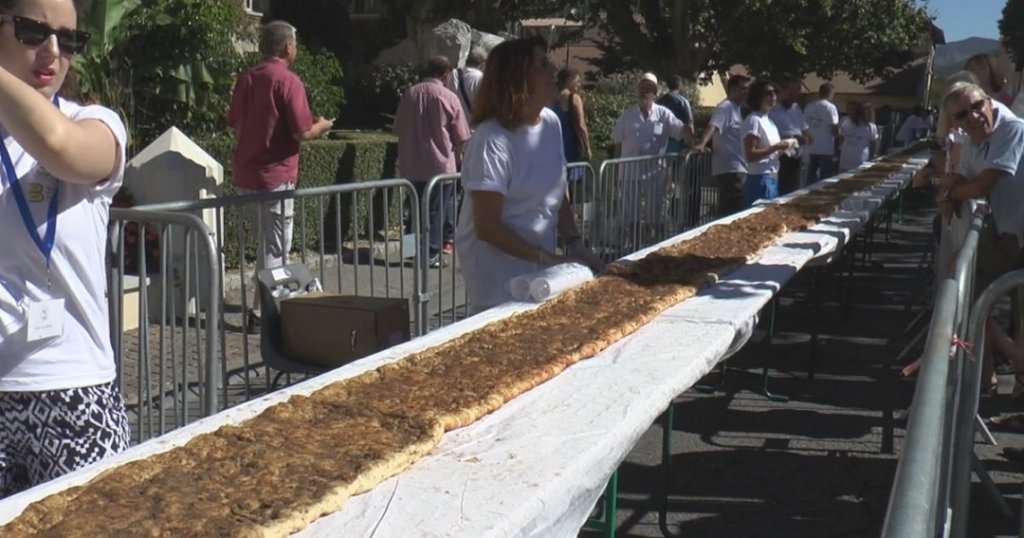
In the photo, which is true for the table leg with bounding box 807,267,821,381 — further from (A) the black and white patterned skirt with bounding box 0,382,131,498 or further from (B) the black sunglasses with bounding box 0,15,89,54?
(B) the black sunglasses with bounding box 0,15,89,54

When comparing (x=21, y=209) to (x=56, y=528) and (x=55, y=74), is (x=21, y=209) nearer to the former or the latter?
(x=55, y=74)

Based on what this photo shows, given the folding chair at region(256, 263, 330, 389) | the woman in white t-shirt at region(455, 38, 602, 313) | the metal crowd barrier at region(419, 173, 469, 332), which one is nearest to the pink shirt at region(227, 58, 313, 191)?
the metal crowd barrier at region(419, 173, 469, 332)

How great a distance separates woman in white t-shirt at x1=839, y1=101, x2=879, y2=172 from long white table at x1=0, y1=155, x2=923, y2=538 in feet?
44.8

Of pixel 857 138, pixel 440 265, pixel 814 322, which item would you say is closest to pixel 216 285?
pixel 440 265

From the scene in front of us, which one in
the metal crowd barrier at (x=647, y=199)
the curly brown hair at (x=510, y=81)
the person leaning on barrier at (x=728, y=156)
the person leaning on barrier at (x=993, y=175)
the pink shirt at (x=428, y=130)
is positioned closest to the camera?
the curly brown hair at (x=510, y=81)

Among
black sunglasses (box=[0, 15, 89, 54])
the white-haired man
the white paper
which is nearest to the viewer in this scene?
black sunglasses (box=[0, 15, 89, 54])

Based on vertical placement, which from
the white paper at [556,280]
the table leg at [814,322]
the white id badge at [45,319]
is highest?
the white id badge at [45,319]

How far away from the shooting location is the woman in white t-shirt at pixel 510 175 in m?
4.29

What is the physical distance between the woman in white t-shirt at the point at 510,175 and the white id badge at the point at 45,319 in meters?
2.04

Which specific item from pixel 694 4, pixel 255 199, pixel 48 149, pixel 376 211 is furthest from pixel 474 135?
pixel 694 4

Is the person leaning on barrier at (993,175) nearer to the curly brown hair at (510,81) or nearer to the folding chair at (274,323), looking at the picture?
the curly brown hair at (510,81)

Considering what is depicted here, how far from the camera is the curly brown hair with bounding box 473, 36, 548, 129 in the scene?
4.28 metres

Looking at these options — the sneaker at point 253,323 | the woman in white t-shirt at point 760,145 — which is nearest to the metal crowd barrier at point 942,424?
the sneaker at point 253,323

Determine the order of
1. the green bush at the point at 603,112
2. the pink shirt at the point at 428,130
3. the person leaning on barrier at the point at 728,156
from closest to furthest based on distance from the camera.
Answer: the pink shirt at the point at 428,130
the person leaning on barrier at the point at 728,156
the green bush at the point at 603,112
